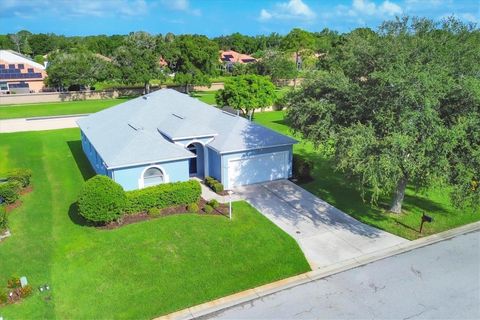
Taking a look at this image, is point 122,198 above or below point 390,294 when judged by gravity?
above

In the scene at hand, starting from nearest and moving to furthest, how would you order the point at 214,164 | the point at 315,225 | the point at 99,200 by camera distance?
the point at 99,200
the point at 315,225
the point at 214,164

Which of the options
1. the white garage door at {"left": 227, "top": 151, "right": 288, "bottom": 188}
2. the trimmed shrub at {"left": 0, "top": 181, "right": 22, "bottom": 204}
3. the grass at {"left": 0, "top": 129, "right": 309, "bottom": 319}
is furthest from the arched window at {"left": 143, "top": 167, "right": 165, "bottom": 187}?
the trimmed shrub at {"left": 0, "top": 181, "right": 22, "bottom": 204}

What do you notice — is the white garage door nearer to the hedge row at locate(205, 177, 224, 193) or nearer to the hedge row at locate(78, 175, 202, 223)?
the hedge row at locate(205, 177, 224, 193)

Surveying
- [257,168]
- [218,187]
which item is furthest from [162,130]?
[257,168]

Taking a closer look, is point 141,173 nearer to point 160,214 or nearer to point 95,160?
point 160,214

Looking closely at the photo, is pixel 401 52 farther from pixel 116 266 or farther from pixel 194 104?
pixel 194 104

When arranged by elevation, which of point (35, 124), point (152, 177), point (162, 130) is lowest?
point (35, 124)

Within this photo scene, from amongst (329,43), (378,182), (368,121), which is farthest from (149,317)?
(329,43)
